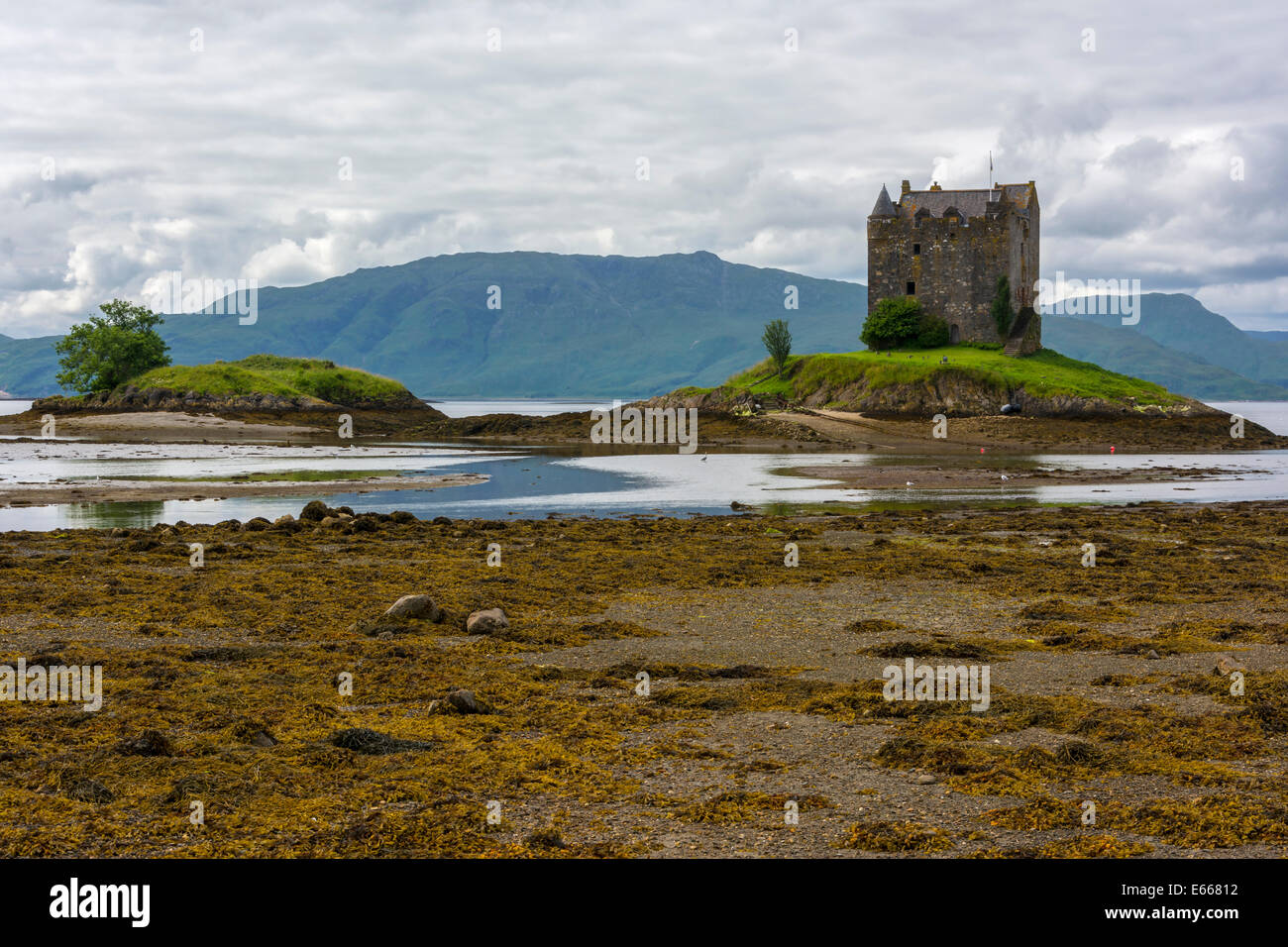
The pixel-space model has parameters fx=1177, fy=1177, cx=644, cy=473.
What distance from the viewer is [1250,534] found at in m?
34.6

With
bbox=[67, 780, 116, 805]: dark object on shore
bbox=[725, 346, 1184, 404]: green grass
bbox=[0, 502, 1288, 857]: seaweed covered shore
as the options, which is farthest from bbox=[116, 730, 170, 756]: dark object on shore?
bbox=[725, 346, 1184, 404]: green grass

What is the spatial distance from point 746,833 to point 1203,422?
98072mm

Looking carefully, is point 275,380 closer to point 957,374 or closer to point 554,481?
point 957,374

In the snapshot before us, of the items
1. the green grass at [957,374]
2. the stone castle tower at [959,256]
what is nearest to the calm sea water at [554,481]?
the green grass at [957,374]

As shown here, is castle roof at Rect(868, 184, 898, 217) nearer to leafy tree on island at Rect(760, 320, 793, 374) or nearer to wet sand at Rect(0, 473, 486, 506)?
leafy tree on island at Rect(760, 320, 793, 374)

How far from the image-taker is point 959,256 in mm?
116812

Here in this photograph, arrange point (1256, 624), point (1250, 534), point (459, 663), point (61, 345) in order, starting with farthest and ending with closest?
point (61, 345)
point (1250, 534)
point (1256, 624)
point (459, 663)

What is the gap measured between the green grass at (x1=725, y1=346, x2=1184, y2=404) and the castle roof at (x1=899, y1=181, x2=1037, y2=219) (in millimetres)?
14897

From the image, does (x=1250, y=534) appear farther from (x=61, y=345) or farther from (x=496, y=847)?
(x=61, y=345)

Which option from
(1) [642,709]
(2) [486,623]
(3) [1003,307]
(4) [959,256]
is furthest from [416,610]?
(4) [959,256]

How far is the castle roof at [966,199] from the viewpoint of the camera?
119 metres

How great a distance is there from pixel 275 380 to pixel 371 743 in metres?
127

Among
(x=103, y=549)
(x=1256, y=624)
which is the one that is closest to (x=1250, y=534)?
(x=1256, y=624)

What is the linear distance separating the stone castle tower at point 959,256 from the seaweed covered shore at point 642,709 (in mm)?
90727
